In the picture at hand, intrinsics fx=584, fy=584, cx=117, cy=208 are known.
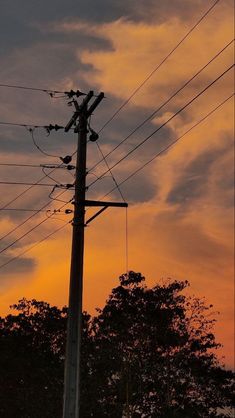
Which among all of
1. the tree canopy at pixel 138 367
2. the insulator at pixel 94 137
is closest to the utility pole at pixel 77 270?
the insulator at pixel 94 137

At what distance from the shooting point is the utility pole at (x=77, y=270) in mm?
16969

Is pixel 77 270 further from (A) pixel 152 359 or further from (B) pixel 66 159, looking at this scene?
(A) pixel 152 359

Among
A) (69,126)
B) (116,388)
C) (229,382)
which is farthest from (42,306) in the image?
(69,126)

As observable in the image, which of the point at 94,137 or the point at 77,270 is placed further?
the point at 94,137

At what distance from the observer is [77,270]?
60.7 ft

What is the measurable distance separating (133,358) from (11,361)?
15.4 m

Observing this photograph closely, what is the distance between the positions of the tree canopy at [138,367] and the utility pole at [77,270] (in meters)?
29.4

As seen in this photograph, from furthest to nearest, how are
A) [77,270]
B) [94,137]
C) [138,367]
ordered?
[138,367]
[94,137]
[77,270]

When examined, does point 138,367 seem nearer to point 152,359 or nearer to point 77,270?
point 152,359

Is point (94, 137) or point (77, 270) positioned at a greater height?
point (94, 137)

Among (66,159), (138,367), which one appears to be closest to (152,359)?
(138,367)

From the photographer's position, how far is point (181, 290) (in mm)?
52062

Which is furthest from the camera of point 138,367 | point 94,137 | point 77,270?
point 138,367

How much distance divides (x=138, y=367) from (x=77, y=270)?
3122cm
